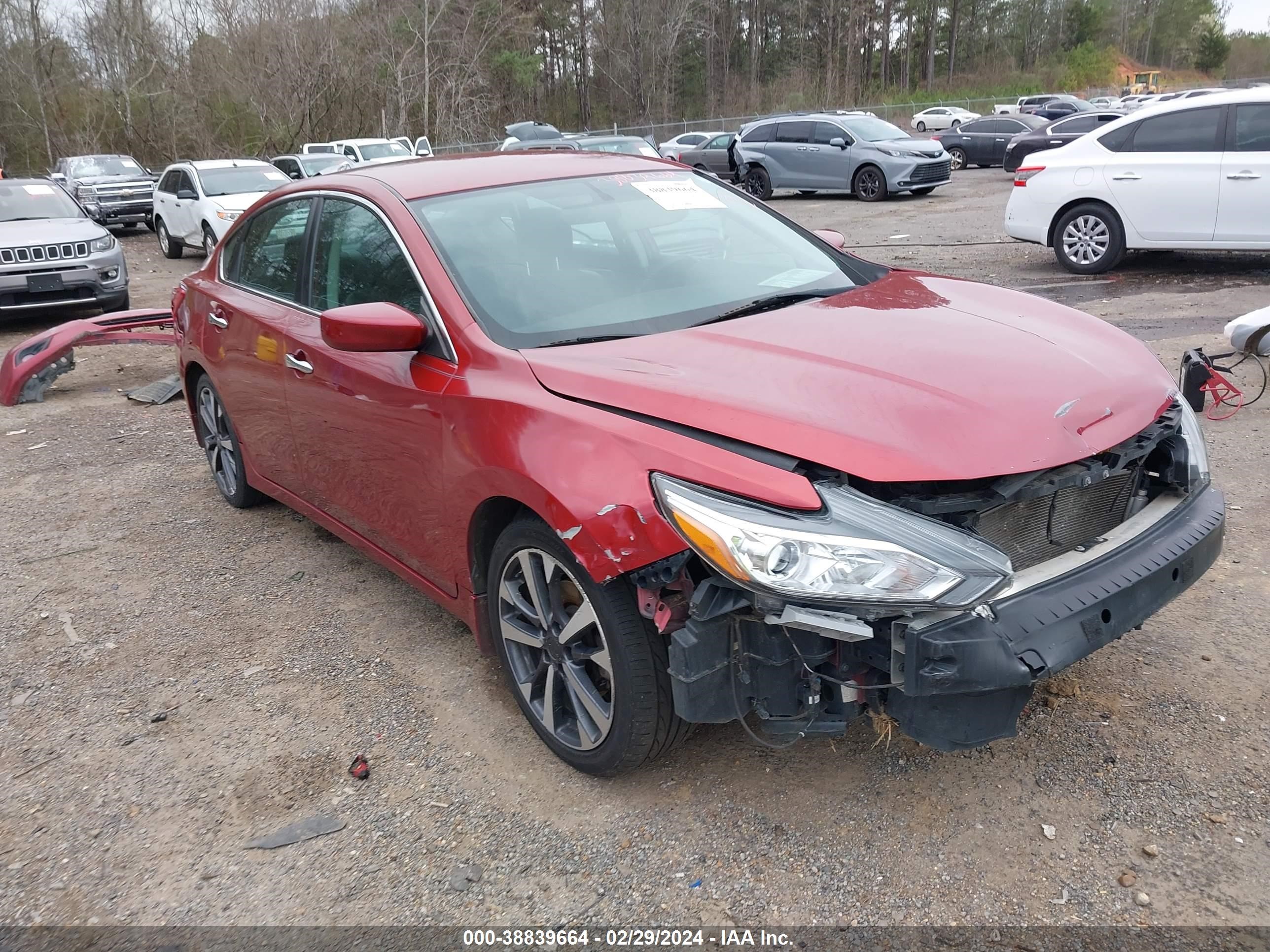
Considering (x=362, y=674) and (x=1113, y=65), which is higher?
(x=1113, y=65)

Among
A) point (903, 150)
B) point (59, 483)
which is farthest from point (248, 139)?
point (59, 483)

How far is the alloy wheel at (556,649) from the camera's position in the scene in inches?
109

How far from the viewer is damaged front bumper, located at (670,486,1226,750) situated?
2.24 meters

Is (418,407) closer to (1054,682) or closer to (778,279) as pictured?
(778,279)

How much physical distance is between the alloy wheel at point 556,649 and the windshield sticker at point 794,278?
135 cm

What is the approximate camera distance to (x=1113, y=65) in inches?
2707

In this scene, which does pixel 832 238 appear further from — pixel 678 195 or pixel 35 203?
pixel 35 203

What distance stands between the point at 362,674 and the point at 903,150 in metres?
18.4

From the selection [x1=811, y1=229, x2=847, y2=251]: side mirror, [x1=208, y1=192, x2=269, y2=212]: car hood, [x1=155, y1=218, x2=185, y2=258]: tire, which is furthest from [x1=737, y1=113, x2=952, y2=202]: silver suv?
[x1=811, y1=229, x2=847, y2=251]: side mirror

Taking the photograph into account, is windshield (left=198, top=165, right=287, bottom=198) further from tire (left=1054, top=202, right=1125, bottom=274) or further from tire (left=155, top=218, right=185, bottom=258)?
tire (left=1054, top=202, right=1125, bottom=274)

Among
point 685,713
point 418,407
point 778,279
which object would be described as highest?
point 778,279

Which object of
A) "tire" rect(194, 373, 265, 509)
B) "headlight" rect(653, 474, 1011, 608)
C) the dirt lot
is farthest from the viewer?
"tire" rect(194, 373, 265, 509)

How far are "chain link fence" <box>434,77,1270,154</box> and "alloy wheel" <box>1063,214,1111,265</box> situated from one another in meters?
30.3

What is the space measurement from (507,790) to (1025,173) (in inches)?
383
